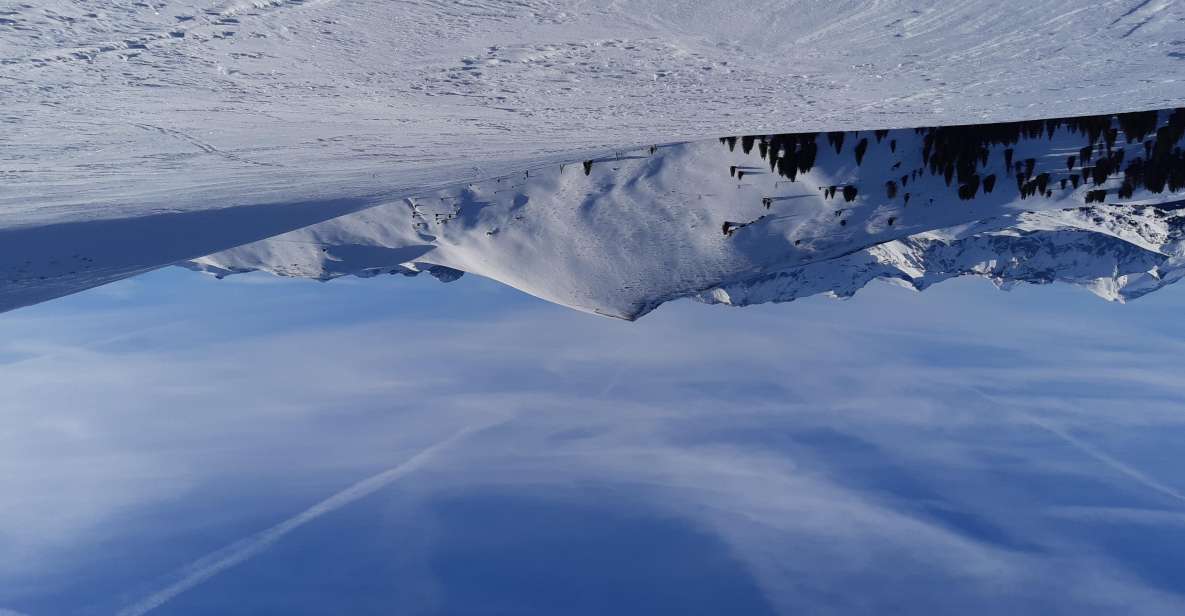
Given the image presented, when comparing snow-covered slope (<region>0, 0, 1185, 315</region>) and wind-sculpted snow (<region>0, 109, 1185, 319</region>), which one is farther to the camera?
wind-sculpted snow (<region>0, 109, 1185, 319</region>)

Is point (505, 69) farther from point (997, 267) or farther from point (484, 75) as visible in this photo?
point (997, 267)

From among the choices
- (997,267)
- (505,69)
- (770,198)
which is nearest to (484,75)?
(505,69)

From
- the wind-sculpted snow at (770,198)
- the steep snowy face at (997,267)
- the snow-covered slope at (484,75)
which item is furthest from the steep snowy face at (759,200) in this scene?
the steep snowy face at (997,267)

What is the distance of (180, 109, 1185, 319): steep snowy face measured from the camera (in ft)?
167

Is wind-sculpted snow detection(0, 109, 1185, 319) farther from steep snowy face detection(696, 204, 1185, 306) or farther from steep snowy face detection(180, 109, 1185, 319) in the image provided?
steep snowy face detection(696, 204, 1185, 306)

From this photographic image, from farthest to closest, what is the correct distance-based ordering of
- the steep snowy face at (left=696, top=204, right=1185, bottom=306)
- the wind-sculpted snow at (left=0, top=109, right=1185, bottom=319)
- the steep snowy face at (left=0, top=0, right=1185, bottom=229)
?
the steep snowy face at (left=696, top=204, right=1185, bottom=306)
the wind-sculpted snow at (left=0, top=109, right=1185, bottom=319)
the steep snowy face at (left=0, top=0, right=1185, bottom=229)

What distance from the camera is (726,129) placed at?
15.9 metres

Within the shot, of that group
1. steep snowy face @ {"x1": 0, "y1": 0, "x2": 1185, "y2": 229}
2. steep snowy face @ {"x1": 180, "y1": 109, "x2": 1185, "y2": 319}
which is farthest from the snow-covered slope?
steep snowy face @ {"x1": 180, "y1": 109, "x2": 1185, "y2": 319}

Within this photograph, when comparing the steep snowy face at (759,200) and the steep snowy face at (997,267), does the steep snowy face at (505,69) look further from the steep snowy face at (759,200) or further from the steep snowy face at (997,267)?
the steep snowy face at (997,267)

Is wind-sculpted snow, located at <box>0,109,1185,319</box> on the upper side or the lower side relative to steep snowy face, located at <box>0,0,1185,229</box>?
lower

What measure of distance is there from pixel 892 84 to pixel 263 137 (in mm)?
13047

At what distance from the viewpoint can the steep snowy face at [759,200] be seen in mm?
50812

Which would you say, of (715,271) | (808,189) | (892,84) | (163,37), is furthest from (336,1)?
(808,189)

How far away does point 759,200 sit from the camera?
53.1 meters
